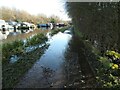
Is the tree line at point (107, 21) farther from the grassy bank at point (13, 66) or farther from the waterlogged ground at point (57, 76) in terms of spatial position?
the grassy bank at point (13, 66)

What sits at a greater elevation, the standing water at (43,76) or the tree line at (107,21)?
the tree line at (107,21)

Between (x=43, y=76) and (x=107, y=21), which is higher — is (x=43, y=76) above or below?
below

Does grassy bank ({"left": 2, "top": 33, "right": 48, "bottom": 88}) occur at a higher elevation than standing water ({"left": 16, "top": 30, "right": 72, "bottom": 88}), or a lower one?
higher

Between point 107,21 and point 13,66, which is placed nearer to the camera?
point 107,21

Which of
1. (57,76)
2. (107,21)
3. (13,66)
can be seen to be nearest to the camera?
(107,21)

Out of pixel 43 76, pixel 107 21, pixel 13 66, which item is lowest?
pixel 43 76

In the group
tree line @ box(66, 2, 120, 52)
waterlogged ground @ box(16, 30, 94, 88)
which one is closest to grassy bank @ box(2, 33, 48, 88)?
waterlogged ground @ box(16, 30, 94, 88)

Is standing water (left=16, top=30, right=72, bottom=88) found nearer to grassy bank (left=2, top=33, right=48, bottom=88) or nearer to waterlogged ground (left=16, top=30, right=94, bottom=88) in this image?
waterlogged ground (left=16, top=30, right=94, bottom=88)

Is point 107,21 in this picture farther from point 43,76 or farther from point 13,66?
point 13,66

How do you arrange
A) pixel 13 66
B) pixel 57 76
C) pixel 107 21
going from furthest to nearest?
1. pixel 13 66
2. pixel 57 76
3. pixel 107 21

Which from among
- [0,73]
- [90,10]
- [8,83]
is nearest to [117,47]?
[90,10]

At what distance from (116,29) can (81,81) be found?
7.97ft

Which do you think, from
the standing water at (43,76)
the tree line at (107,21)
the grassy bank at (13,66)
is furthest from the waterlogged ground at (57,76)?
the tree line at (107,21)

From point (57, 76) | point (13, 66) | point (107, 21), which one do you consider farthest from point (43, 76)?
point (107, 21)
